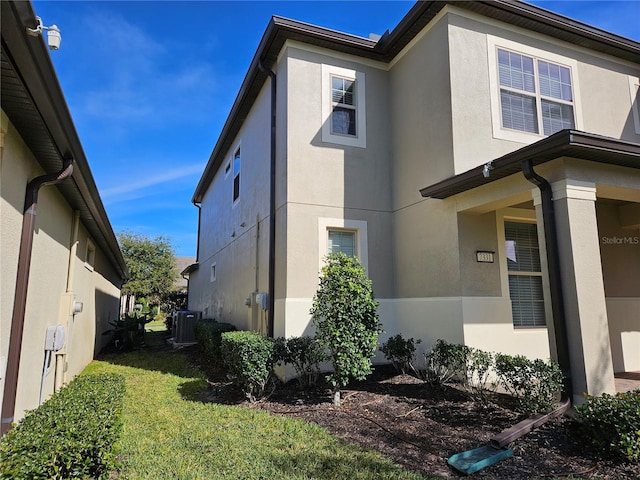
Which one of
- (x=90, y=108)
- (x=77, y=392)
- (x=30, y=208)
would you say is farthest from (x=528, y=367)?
(x=90, y=108)

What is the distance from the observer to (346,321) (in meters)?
5.82

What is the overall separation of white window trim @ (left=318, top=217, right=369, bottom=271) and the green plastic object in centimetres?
439

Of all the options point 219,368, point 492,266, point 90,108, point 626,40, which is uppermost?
point 626,40

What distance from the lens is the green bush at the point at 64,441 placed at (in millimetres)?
2658

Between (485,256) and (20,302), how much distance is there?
6641 millimetres

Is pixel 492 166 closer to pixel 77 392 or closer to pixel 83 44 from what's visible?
pixel 77 392

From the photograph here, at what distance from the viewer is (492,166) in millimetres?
5727

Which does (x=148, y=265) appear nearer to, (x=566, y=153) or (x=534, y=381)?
(x=534, y=381)

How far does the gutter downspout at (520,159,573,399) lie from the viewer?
5.02 m

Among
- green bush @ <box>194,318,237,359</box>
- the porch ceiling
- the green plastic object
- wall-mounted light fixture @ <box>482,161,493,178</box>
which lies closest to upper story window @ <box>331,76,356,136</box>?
the porch ceiling

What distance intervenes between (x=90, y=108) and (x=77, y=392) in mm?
8000

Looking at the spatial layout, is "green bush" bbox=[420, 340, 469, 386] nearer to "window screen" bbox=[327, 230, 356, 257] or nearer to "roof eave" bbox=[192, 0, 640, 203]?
"window screen" bbox=[327, 230, 356, 257]

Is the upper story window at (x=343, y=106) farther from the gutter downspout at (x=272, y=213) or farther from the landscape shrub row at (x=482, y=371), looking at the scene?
the landscape shrub row at (x=482, y=371)

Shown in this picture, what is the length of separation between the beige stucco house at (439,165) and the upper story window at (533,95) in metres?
0.03
